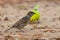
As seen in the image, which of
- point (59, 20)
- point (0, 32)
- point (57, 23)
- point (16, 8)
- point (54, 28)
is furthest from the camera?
point (16, 8)

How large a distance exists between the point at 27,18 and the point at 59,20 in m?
2.64

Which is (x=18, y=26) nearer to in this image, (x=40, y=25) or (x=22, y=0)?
(x=40, y=25)

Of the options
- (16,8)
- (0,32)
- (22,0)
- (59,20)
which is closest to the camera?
(0,32)

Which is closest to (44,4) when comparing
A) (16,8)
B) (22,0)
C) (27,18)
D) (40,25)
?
(22,0)

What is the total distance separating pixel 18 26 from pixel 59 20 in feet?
9.64

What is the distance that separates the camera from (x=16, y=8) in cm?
1439

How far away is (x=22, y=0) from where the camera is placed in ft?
52.3

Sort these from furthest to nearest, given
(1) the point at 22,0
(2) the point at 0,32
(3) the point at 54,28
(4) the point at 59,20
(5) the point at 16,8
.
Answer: (1) the point at 22,0
(5) the point at 16,8
(4) the point at 59,20
(3) the point at 54,28
(2) the point at 0,32

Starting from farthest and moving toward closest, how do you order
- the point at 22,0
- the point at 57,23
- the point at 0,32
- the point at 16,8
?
the point at 22,0, the point at 16,8, the point at 57,23, the point at 0,32

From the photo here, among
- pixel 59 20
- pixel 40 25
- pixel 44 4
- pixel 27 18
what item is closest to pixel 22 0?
pixel 44 4

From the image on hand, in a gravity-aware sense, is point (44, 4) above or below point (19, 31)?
above

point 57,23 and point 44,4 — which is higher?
point 44,4

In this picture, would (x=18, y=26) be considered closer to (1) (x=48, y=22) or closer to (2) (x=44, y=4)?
(1) (x=48, y=22)

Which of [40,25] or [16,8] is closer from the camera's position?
[40,25]
